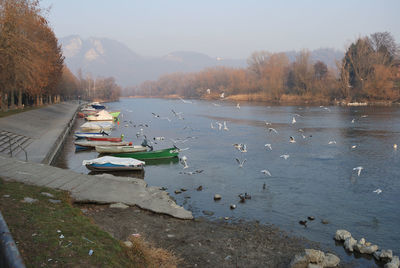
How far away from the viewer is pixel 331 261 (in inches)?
527

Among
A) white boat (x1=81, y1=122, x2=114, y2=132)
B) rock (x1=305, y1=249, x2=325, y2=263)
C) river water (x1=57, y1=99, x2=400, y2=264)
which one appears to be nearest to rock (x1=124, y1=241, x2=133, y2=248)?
rock (x1=305, y1=249, x2=325, y2=263)

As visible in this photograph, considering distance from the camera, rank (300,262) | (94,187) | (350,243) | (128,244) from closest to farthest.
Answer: (128,244) → (300,262) → (350,243) → (94,187)

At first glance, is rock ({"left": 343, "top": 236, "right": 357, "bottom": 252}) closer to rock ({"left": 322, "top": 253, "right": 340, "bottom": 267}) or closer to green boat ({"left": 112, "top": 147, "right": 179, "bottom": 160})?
rock ({"left": 322, "top": 253, "right": 340, "bottom": 267})

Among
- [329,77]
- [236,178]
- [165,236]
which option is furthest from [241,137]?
[329,77]

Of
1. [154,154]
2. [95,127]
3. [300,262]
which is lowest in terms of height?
[300,262]

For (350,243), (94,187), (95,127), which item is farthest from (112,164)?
(95,127)

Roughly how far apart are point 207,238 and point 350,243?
6164 mm

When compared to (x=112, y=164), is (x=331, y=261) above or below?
below

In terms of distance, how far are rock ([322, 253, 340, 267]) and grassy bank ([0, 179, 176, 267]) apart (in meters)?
5.78

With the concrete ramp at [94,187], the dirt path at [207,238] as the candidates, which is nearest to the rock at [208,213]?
the dirt path at [207,238]

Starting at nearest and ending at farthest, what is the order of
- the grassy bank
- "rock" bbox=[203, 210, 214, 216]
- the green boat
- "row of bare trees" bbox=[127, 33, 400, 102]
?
the grassy bank
"rock" bbox=[203, 210, 214, 216]
the green boat
"row of bare trees" bbox=[127, 33, 400, 102]

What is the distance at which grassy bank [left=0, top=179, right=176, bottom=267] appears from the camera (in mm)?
9047

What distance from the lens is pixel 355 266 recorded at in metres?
13.7

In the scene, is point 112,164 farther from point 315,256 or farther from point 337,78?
point 337,78
